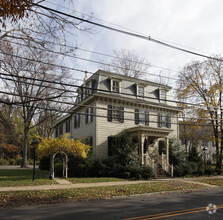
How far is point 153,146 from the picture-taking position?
24625 mm

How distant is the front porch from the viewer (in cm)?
2111

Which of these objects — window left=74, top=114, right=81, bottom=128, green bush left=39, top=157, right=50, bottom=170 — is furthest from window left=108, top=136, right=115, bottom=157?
green bush left=39, top=157, right=50, bottom=170

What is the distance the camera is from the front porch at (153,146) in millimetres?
21109

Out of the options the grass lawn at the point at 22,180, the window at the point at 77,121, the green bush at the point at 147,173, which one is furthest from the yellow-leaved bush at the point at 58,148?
the window at the point at 77,121

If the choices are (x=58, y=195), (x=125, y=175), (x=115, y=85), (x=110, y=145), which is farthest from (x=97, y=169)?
(x=115, y=85)

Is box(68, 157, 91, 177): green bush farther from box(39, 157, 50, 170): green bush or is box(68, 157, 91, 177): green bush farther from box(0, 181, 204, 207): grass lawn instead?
box(39, 157, 50, 170): green bush

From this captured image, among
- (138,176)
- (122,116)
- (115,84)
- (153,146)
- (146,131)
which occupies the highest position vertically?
(115,84)

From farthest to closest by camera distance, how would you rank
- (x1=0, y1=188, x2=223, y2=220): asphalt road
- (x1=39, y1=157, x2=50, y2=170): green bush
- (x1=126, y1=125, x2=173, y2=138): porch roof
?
(x1=39, y1=157, x2=50, y2=170): green bush < (x1=126, y1=125, x2=173, y2=138): porch roof < (x1=0, y1=188, x2=223, y2=220): asphalt road

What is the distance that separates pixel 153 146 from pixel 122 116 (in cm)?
491

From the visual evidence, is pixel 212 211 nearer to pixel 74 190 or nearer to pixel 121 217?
pixel 121 217

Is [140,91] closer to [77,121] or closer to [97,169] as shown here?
[77,121]

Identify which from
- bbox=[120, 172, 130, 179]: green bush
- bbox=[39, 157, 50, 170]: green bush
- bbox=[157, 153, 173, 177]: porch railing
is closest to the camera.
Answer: bbox=[120, 172, 130, 179]: green bush

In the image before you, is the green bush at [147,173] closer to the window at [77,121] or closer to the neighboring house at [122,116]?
the neighboring house at [122,116]

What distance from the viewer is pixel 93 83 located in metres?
23.7
